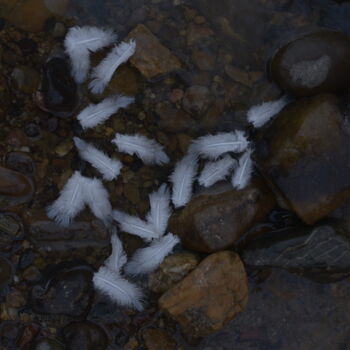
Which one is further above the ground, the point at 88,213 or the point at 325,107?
the point at 325,107

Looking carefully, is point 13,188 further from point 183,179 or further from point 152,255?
point 183,179

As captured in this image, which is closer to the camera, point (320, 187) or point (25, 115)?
A: point (320, 187)

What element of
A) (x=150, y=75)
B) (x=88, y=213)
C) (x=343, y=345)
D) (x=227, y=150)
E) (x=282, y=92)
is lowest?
(x=343, y=345)

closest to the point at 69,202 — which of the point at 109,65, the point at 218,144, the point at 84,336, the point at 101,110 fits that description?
the point at 101,110

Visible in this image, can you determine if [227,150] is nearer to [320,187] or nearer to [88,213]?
[320,187]

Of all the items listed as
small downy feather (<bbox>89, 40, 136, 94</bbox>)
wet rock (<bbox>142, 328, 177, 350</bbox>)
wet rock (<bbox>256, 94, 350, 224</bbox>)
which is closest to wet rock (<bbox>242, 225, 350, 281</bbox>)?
wet rock (<bbox>256, 94, 350, 224</bbox>)

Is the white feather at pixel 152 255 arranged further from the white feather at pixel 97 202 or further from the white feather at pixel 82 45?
the white feather at pixel 82 45

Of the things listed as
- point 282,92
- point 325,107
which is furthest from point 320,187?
point 282,92
